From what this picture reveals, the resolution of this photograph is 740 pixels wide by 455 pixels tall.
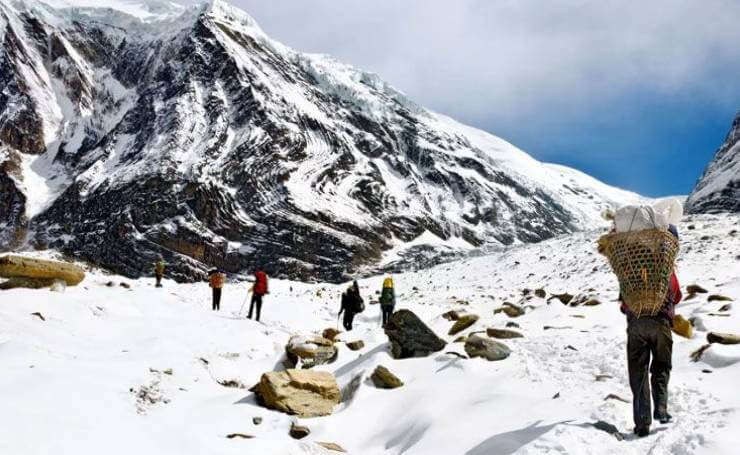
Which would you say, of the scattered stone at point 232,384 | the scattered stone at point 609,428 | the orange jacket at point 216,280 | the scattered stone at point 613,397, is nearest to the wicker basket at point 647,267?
the scattered stone at point 609,428

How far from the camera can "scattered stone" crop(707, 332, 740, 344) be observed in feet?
25.5

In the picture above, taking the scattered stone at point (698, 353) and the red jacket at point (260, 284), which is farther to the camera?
the red jacket at point (260, 284)

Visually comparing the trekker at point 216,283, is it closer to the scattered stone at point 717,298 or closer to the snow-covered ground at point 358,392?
the snow-covered ground at point 358,392

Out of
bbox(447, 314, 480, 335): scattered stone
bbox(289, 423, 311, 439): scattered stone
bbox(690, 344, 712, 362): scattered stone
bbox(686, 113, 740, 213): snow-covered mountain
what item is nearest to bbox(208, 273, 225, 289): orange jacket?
bbox(447, 314, 480, 335): scattered stone

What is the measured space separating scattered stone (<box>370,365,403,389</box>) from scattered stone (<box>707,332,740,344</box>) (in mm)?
4560

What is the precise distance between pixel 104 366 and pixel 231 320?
811cm

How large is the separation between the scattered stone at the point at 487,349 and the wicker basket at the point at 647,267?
12.1 ft

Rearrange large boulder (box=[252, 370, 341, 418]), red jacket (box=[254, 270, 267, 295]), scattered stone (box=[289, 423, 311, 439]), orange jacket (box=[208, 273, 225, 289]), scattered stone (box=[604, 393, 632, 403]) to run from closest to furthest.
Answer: scattered stone (box=[604, 393, 632, 403]), scattered stone (box=[289, 423, 311, 439]), large boulder (box=[252, 370, 341, 418]), red jacket (box=[254, 270, 267, 295]), orange jacket (box=[208, 273, 225, 289])

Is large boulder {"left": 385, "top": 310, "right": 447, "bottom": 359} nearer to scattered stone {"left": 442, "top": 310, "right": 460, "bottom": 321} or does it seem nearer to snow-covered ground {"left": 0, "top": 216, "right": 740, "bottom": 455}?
snow-covered ground {"left": 0, "top": 216, "right": 740, "bottom": 455}

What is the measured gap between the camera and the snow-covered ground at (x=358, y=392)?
5855 millimetres

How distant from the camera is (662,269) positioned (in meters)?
5.48

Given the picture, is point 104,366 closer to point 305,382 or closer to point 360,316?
point 305,382

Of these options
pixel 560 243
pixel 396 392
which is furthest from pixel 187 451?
pixel 560 243

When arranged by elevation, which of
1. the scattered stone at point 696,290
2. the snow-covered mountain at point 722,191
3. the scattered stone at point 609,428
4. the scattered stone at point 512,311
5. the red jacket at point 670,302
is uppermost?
the snow-covered mountain at point 722,191
